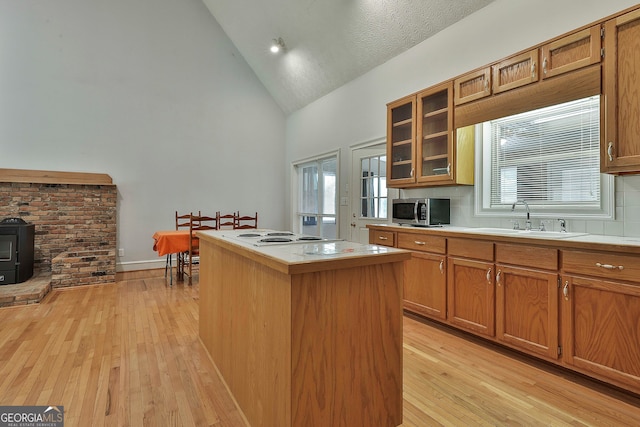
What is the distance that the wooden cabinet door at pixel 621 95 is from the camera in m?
1.99

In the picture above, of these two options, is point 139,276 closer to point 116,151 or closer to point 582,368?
point 116,151

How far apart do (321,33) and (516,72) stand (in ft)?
9.27

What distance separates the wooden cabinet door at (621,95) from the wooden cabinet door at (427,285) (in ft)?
4.54

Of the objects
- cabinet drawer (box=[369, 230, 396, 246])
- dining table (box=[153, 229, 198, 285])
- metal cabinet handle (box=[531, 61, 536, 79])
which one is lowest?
dining table (box=[153, 229, 198, 285])

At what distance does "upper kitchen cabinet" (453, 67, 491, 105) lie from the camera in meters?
2.82

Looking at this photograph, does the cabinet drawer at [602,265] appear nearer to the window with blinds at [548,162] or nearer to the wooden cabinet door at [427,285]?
the window with blinds at [548,162]

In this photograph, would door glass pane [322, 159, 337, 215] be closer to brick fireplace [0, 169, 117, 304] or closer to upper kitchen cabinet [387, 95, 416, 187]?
upper kitchen cabinet [387, 95, 416, 187]

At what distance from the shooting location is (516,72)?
2.61 metres

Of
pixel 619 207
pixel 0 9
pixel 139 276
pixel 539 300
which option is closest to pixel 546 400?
pixel 539 300

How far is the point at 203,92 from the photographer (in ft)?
19.8

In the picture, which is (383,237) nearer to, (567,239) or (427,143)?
(427,143)

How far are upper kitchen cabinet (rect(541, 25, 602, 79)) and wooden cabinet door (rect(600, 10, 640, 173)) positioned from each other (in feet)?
0.20

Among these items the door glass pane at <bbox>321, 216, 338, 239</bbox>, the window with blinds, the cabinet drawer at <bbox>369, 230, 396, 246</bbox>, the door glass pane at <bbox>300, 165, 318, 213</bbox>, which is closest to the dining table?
the door glass pane at <bbox>321, 216, 338, 239</bbox>

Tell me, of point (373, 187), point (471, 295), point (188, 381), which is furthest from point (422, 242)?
point (188, 381)
